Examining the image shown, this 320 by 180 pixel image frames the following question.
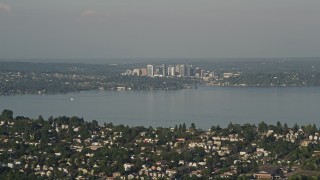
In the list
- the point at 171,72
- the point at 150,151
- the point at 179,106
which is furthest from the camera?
the point at 171,72

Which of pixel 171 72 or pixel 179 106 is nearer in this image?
pixel 179 106

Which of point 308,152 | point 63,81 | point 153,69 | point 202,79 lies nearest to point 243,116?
point 308,152

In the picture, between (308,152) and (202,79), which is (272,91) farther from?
(308,152)

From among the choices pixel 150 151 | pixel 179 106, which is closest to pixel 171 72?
pixel 179 106

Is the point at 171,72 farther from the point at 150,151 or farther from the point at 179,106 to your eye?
the point at 150,151

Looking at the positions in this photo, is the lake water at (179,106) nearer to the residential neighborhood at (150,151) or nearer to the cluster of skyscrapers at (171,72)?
the residential neighborhood at (150,151)

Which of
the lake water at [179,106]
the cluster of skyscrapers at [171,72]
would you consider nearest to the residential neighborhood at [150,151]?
the lake water at [179,106]

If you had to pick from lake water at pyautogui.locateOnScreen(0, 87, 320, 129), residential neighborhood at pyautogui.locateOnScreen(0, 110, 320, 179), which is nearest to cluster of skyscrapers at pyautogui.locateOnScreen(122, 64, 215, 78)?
lake water at pyautogui.locateOnScreen(0, 87, 320, 129)

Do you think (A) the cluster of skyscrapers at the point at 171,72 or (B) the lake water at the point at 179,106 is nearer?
(B) the lake water at the point at 179,106

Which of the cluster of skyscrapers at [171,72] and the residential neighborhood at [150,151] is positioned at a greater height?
the residential neighborhood at [150,151]

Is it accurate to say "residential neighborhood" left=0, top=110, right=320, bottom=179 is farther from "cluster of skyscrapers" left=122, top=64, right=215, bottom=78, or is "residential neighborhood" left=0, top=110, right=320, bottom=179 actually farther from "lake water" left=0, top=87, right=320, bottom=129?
"cluster of skyscrapers" left=122, top=64, right=215, bottom=78
